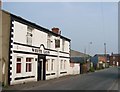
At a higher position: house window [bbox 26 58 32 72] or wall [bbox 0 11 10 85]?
wall [bbox 0 11 10 85]

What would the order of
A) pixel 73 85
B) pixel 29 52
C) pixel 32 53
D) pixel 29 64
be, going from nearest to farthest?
pixel 73 85 → pixel 29 52 → pixel 29 64 → pixel 32 53

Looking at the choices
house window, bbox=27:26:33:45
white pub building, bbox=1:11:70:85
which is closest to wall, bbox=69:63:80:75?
white pub building, bbox=1:11:70:85

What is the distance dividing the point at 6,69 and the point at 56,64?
1353cm

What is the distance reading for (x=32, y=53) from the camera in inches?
1085

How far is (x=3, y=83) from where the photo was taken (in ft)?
71.5

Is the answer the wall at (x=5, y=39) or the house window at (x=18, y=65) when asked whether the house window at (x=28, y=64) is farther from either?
the wall at (x=5, y=39)

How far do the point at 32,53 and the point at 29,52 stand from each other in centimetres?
77

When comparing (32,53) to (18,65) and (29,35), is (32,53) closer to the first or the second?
(29,35)

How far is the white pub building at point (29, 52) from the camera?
22922 mm

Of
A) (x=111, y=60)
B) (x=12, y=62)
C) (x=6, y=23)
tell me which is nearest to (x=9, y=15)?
(x=6, y=23)

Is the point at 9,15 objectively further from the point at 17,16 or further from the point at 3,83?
the point at 3,83

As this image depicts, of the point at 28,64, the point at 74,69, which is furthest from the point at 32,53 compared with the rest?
the point at 74,69

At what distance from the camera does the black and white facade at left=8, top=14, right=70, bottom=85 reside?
23672 millimetres

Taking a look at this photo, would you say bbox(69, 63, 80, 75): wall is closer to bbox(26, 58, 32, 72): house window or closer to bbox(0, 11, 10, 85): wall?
bbox(26, 58, 32, 72): house window
